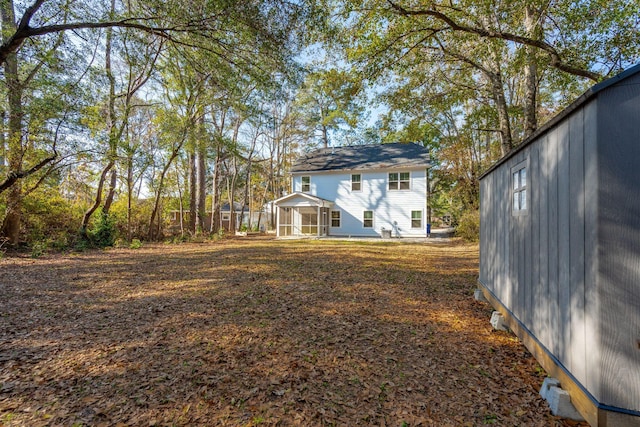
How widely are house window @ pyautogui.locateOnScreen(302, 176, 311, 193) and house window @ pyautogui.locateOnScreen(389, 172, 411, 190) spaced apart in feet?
20.1

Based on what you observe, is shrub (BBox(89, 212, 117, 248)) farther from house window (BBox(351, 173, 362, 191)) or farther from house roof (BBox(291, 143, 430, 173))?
house window (BBox(351, 173, 362, 191))

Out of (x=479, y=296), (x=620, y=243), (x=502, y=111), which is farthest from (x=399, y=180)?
(x=620, y=243)

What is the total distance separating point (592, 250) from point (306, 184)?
67.1 ft

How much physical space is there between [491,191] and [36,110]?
12.7 m

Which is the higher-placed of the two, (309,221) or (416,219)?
(416,219)

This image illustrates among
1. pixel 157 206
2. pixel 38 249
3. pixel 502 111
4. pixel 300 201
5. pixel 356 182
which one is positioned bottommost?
pixel 38 249

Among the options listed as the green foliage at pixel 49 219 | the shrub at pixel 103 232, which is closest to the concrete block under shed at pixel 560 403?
the green foliage at pixel 49 219

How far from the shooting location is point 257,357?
10.6ft

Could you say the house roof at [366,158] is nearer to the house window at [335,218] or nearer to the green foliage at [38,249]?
the house window at [335,218]

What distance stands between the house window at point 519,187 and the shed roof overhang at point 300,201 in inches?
620

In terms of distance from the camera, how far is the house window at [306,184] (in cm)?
2202

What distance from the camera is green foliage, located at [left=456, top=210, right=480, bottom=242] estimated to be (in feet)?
51.8

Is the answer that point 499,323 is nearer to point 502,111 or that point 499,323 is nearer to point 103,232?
point 502,111

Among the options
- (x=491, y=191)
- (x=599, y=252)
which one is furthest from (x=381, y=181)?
(x=599, y=252)
